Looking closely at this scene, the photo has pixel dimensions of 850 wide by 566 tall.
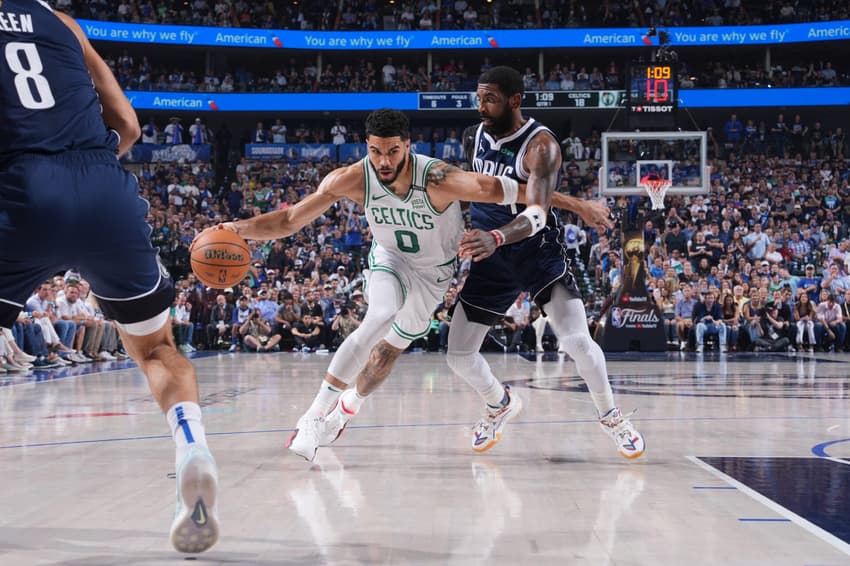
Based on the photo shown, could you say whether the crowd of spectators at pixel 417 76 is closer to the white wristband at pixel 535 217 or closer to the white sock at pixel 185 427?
the white wristband at pixel 535 217

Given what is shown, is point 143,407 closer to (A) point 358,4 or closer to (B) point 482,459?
(B) point 482,459

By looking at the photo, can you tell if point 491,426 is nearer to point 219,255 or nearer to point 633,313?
point 219,255

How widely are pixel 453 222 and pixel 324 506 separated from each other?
2003mm

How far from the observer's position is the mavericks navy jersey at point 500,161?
203 inches

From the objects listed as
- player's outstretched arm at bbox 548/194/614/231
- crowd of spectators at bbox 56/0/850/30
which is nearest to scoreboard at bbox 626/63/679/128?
player's outstretched arm at bbox 548/194/614/231

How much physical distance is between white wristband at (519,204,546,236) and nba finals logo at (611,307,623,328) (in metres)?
11.7

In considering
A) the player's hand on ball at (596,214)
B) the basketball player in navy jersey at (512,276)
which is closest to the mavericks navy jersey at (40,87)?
the basketball player in navy jersey at (512,276)

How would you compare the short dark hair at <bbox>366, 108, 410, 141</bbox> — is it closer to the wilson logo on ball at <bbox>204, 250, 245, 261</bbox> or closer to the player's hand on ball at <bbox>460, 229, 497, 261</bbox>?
the player's hand on ball at <bbox>460, 229, 497, 261</bbox>

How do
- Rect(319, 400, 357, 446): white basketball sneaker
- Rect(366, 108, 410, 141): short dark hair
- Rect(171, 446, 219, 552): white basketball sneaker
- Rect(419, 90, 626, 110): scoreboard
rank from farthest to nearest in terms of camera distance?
Rect(419, 90, 626, 110): scoreboard < Rect(319, 400, 357, 446): white basketball sneaker < Rect(366, 108, 410, 141): short dark hair < Rect(171, 446, 219, 552): white basketball sneaker

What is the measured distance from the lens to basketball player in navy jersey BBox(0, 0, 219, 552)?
2.62 metres

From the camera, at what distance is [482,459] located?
15.6 ft

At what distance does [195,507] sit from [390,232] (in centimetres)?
260

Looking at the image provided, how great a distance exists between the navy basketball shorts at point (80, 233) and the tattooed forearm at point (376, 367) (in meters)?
2.20

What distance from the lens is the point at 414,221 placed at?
485 cm
